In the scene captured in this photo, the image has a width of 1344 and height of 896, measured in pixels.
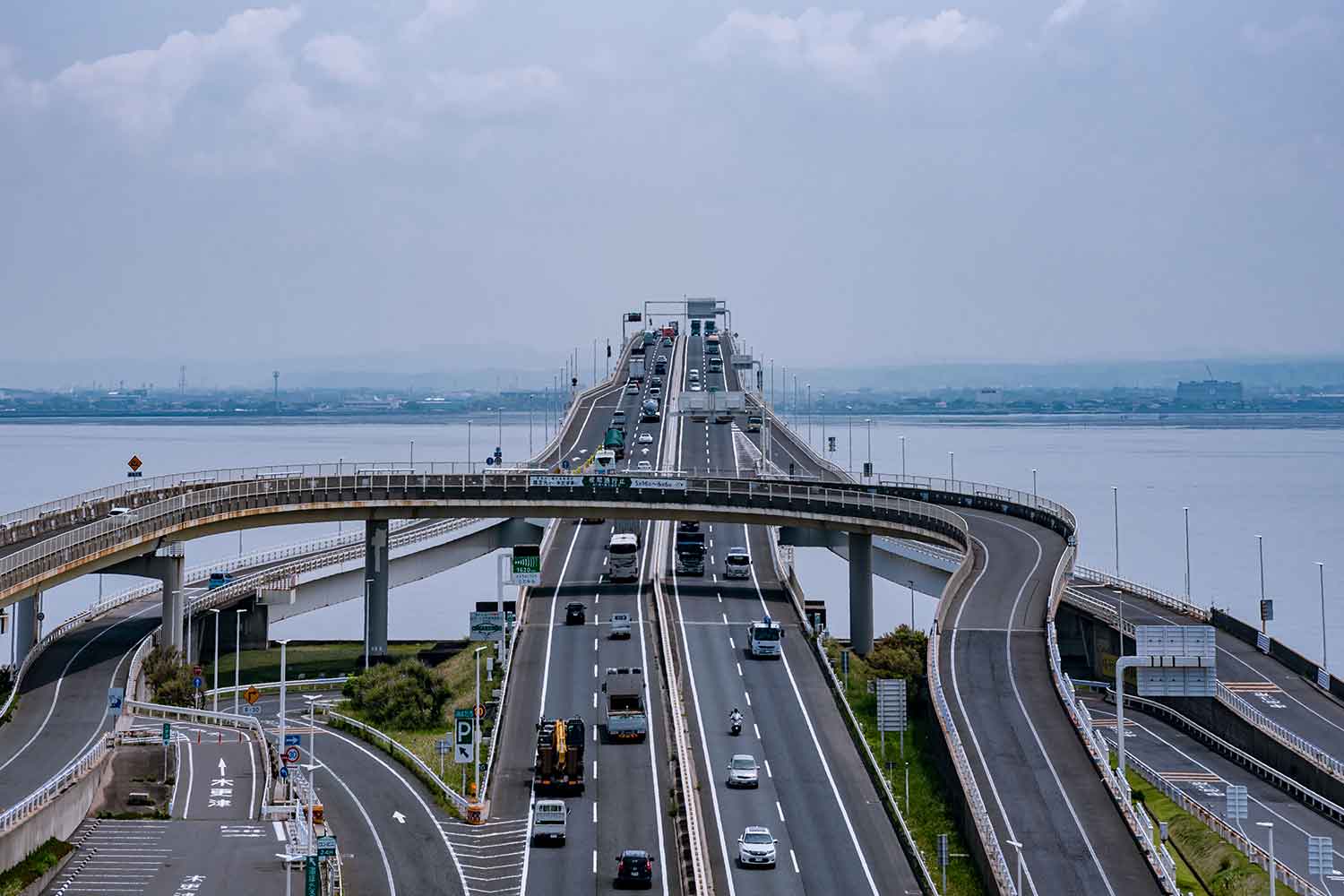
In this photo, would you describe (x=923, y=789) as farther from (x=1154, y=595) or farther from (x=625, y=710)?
(x=1154, y=595)

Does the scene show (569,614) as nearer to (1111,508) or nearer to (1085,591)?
(1085,591)

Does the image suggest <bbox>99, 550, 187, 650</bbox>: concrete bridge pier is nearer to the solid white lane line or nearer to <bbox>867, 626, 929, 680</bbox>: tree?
the solid white lane line

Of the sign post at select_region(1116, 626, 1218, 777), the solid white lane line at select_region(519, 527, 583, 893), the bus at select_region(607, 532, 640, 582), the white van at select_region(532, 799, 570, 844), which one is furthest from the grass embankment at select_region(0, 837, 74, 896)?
the bus at select_region(607, 532, 640, 582)

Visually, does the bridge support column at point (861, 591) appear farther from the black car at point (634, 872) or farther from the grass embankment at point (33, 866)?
the grass embankment at point (33, 866)

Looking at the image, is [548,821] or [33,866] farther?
[548,821]

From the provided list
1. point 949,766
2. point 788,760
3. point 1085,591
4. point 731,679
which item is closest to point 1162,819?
point 949,766

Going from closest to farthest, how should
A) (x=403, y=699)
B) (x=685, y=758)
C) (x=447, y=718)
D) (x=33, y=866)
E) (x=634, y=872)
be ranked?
(x=33, y=866) → (x=634, y=872) → (x=685, y=758) → (x=447, y=718) → (x=403, y=699)

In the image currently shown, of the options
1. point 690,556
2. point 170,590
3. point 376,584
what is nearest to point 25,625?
point 170,590
